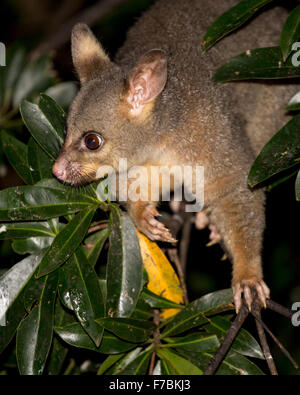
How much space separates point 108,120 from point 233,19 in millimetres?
1051

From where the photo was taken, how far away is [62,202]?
3234mm

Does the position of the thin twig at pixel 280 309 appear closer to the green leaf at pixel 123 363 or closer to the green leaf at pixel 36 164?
the green leaf at pixel 123 363

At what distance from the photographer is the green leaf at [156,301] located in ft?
11.0

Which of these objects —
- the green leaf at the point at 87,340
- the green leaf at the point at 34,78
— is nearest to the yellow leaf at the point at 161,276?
the green leaf at the point at 87,340

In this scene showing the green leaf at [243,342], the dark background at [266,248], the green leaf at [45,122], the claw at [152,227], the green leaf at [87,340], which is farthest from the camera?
the dark background at [266,248]

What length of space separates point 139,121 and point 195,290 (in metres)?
3.42

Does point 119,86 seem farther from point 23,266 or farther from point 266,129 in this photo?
point 266,129

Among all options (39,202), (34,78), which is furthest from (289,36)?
(34,78)

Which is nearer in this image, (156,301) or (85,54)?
(156,301)

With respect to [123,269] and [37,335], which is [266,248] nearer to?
[123,269]

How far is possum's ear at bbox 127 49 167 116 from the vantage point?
332 centimetres

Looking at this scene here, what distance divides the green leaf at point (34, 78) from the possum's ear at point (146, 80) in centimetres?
184

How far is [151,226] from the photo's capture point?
3697mm

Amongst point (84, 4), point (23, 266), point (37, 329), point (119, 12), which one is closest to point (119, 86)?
point (23, 266)
